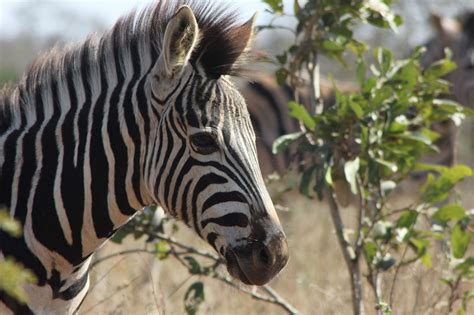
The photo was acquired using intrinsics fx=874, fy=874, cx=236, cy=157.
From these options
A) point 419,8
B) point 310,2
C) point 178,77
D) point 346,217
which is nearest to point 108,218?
point 178,77

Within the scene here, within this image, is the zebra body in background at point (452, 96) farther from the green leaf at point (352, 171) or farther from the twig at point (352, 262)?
the green leaf at point (352, 171)

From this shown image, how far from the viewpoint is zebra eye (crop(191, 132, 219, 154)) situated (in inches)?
134

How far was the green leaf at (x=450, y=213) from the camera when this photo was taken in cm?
478

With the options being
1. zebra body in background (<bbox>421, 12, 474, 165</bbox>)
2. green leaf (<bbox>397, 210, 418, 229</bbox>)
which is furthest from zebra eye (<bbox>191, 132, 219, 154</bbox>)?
zebra body in background (<bbox>421, 12, 474, 165</bbox>)

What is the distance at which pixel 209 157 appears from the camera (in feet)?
11.2

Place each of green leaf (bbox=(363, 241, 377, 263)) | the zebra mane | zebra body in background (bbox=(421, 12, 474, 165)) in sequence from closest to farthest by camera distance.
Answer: the zebra mane
green leaf (bbox=(363, 241, 377, 263))
zebra body in background (bbox=(421, 12, 474, 165))

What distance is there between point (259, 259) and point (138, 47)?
3.55ft

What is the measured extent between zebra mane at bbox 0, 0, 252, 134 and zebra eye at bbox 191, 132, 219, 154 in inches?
13.4

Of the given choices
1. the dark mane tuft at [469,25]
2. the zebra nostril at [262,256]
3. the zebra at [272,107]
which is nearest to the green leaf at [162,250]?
the zebra nostril at [262,256]

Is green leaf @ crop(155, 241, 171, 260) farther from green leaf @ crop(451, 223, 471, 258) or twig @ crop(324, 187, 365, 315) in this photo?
green leaf @ crop(451, 223, 471, 258)

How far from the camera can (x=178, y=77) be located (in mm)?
3531

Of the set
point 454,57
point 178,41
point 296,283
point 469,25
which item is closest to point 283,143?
point 178,41

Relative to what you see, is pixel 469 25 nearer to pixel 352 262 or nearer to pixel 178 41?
pixel 352 262

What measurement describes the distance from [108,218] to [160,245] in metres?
1.61
